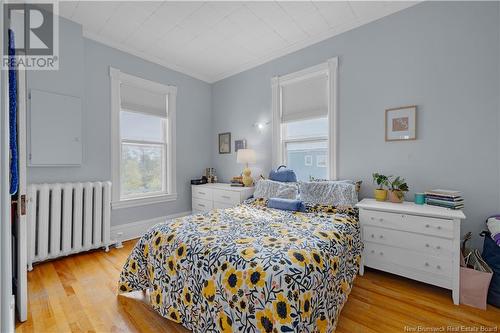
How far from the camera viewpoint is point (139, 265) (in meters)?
1.93

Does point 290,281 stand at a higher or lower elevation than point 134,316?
higher

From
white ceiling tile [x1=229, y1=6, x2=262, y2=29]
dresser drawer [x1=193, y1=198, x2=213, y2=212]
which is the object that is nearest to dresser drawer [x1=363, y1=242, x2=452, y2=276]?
dresser drawer [x1=193, y1=198, x2=213, y2=212]

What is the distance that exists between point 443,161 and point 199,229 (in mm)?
2472

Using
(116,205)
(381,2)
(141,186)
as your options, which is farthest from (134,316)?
(381,2)

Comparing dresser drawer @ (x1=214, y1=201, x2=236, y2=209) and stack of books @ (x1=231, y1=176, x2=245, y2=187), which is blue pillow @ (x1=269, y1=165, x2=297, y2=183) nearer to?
stack of books @ (x1=231, y1=176, x2=245, y2=187)

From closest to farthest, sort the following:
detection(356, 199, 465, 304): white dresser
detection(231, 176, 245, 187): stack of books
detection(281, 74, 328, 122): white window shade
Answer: detection(356, 199, 465, 304): white dresser < detection(281, 74, 328, 122): white window shade < detection(231, 176, 245, 187): stack of books

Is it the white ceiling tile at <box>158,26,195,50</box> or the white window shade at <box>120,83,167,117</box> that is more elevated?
the white ceiling tile at <box>158,26,195,50</box>

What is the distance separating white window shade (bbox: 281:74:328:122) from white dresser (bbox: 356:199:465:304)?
4.86ft

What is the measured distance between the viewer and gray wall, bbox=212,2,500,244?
2117 millimetres

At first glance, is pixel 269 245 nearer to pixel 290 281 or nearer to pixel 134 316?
pixel 290 281

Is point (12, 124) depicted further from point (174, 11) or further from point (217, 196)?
point (217, 196)

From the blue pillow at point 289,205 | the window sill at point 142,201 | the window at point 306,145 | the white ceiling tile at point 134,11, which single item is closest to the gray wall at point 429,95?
the window at point 306,145

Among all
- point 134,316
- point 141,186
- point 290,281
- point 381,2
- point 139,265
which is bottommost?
point 134,316

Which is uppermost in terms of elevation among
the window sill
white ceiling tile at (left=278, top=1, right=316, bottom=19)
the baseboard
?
white ceiling tile at (left=278, top=1, right=316, bottom=19)
